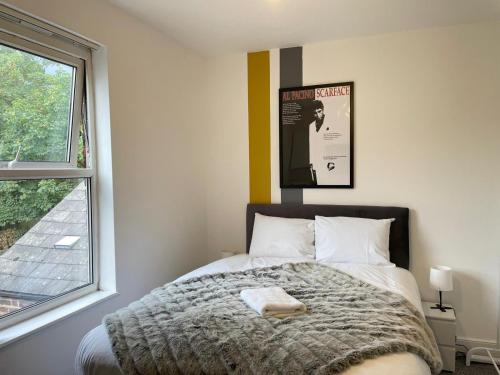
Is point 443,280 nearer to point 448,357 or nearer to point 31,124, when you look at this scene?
point 448,357

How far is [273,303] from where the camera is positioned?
1713 millimetres

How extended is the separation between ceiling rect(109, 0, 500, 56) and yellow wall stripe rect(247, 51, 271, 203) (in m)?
0.28

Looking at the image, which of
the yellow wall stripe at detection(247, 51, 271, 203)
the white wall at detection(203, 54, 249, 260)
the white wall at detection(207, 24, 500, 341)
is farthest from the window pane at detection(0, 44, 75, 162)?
the white wall at detection(207, 24, 500, 341)

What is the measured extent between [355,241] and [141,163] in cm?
178

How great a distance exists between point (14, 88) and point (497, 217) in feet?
11.1

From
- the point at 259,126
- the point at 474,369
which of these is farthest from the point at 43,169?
the point at 474,369

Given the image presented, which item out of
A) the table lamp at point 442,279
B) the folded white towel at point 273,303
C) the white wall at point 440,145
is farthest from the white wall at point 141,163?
the table lamp at point 442,279

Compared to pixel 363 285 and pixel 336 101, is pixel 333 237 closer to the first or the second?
pixel 363 285

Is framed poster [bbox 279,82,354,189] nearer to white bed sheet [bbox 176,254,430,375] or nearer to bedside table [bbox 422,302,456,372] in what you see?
white bed sheet [bbox 176,254,430,375]

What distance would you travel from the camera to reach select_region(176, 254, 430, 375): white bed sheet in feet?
4.34

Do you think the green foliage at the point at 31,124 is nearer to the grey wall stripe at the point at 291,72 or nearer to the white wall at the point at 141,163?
the white wall at the point at 141,163

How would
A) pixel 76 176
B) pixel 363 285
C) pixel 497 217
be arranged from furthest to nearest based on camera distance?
pixel 497 217 < pixel 76 176 < pixel 363 285

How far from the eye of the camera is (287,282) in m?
2.18

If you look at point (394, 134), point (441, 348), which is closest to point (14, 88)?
point (394, 134)
